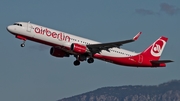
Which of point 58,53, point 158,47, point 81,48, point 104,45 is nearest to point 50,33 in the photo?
point 81,48

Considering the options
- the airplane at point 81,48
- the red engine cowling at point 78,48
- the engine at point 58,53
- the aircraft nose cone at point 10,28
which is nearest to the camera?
the aircraft nose cone at point 10,28

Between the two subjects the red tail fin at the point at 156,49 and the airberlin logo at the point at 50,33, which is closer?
the airberlin logo at the point at 50,33

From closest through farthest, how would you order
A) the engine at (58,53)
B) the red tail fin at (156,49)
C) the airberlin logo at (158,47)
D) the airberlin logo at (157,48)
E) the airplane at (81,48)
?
1. the airplane at (81,48)
2. the engine at (58,53)
3. the red tail fin at (156,49)
4. the airberlin logo at (158,47)
5. the airberlin logo at (157,48)

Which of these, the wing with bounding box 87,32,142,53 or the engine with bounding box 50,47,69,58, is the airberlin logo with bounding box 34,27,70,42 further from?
the engine with bounding box 50,47,69,58

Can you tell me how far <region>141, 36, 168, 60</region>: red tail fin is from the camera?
81.1 metres

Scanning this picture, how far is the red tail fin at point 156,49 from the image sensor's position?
8112cm

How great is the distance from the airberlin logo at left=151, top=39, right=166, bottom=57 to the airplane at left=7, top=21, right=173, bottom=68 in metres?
0.50

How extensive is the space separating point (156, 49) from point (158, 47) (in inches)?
35.6

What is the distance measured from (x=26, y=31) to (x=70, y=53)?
8913 mm

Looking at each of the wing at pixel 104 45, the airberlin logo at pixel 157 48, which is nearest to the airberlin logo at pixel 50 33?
the wing at pixel 104 45

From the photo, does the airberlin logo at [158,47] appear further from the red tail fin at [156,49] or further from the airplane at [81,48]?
the airplane at [81,48]

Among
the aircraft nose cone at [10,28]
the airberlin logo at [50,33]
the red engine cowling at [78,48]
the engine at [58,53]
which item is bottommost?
the red engine cowling at [78,48]

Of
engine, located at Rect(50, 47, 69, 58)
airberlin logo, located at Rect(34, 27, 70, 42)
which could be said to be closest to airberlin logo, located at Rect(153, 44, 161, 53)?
engine, located at Rect(50, 47, 69, 58)

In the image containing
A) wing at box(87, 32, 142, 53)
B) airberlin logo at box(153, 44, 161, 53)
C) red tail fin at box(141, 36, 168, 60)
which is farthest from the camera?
airberlin logo at box(153, 44, 161, 53)
